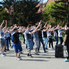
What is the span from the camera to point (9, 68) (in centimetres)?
639

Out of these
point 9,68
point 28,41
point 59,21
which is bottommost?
point 9,68

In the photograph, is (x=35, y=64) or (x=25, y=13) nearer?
(x=35, y=64)

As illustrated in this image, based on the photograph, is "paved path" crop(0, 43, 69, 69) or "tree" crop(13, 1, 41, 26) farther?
"tree" crop(13, 1, 41, 26)

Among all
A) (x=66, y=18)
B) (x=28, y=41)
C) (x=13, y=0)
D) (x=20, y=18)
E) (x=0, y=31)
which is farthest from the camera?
(x=13, y=0)

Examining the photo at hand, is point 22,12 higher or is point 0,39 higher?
point 22,12

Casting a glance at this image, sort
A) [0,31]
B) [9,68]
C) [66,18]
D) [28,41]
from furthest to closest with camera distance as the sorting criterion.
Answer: [66,18], [0,31], [28,41], [9,68]

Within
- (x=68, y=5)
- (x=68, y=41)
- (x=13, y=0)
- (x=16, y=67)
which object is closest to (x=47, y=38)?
(x=68, y=41)

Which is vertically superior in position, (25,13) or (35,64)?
(25,13)

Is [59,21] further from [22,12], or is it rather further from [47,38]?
[47,38]

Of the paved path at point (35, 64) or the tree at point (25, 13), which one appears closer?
the paved path at point (35, 64)

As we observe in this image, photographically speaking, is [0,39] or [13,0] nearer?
[0,39]

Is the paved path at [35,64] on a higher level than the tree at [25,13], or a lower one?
lower

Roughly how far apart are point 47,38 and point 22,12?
34.7 m

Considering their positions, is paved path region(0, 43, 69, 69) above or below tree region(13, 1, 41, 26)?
below
